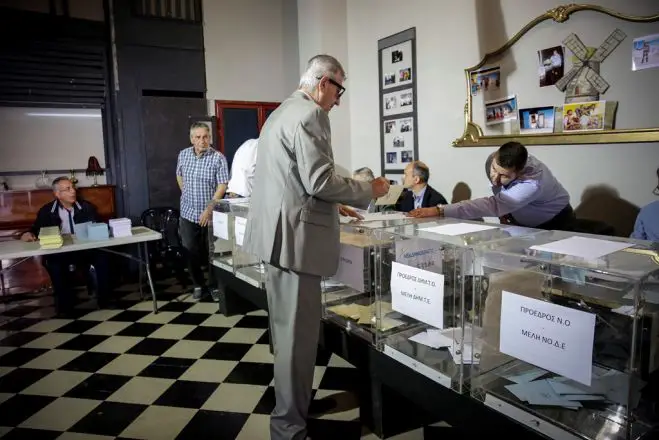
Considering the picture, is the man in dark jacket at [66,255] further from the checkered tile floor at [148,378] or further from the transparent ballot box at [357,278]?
the transparent ballot box at [357,278]

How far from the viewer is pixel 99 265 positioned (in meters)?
3.88

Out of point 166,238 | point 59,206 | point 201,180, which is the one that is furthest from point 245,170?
point 59,206

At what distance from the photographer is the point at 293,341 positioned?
5.88 ft

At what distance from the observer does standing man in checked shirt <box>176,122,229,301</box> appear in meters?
3.91

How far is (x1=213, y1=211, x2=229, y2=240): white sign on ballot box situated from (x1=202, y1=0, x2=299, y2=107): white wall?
240cm

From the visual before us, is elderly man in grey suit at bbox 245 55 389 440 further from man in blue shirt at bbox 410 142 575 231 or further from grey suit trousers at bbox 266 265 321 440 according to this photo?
man in blue shirt at bbox 410 142 575 231

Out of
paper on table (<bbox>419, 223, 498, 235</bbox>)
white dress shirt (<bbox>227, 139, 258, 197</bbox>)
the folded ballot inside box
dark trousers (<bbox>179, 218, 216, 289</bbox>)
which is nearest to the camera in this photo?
paper on table (<bbox>419, 223, 498, 235</bbox>)

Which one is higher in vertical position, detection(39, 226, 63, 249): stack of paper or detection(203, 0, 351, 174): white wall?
detection(203, 0, 351, 174): white wall

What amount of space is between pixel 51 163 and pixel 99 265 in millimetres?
1749

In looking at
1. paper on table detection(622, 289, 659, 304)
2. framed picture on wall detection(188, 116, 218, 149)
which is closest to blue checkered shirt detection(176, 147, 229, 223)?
framed picture on wall detection(188, 116, 218, 149)

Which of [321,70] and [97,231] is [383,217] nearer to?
[321,70]

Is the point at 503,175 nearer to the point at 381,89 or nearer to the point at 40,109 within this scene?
the point at 381,89

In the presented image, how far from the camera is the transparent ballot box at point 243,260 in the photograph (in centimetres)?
278

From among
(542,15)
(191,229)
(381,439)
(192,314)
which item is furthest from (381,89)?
(381,439)
